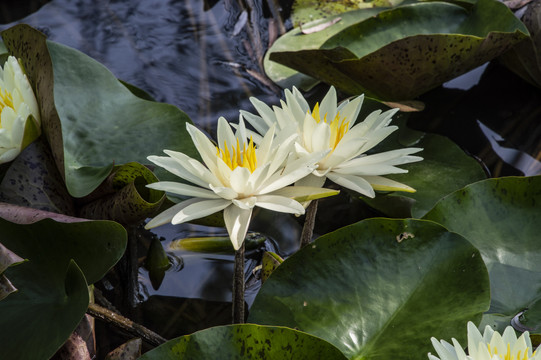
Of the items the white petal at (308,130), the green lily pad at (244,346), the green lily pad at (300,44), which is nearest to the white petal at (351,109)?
the white petal at (308,130)

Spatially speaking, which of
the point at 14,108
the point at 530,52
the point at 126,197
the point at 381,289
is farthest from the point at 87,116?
the point at 530,52

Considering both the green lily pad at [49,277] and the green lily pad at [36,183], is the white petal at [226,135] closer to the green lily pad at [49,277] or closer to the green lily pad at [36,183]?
Answer: the green lily pad at [49,277]

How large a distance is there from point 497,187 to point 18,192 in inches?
40.5

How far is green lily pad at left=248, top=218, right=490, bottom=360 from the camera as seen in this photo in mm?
1068

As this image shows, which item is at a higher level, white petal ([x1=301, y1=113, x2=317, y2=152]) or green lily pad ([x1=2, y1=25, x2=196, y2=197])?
white petal ([x1=301, y1=113, x2=317, y2=152])

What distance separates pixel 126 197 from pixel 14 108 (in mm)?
324

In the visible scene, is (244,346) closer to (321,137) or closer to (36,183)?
(321,137)

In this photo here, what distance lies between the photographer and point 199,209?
1.05 metres

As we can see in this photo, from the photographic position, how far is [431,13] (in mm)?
1971

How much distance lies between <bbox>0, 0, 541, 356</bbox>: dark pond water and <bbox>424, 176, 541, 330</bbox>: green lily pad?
1.28ft

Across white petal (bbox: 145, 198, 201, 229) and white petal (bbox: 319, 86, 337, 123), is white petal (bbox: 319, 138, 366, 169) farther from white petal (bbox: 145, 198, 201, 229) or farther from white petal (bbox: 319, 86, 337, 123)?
white petal (bbox: 145, 198, 201, 229)

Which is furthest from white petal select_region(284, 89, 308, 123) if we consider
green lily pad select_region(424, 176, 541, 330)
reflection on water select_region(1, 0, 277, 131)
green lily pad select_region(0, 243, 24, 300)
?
reflection on water select_region(1, 0, 277, 131)

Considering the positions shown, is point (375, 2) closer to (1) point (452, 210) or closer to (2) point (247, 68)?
(2) point (247, 68)

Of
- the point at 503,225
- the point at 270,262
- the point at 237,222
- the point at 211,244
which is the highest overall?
the point at 237,222
